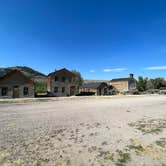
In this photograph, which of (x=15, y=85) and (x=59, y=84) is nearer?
(x=15, y=85)

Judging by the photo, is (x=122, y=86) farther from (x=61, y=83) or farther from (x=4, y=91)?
(x=4, y=91)

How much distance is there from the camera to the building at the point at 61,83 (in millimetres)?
32688

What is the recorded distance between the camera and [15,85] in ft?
83.5

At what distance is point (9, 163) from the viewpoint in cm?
392

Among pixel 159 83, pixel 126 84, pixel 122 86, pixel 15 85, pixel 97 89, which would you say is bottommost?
pixel 97 89

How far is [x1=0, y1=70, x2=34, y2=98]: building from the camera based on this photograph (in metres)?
24.5

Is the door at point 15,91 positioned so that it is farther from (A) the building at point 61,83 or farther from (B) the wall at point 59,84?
(B) the wall at point 59,84

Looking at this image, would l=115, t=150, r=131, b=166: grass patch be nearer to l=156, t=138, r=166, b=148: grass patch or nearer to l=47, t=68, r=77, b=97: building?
l=156, t=138, r=166, b=148: grass patch

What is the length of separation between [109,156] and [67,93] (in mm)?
30286

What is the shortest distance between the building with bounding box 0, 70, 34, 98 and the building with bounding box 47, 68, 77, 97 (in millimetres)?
6305

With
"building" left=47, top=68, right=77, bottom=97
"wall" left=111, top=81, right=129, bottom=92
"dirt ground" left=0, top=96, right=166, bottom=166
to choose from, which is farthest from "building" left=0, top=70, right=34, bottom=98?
"wall" left=111, top=81, right=129, bottom=92

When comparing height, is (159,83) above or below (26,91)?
above

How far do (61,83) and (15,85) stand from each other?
10.6m

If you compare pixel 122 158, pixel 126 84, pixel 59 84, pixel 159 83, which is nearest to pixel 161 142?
pixel 122 158
